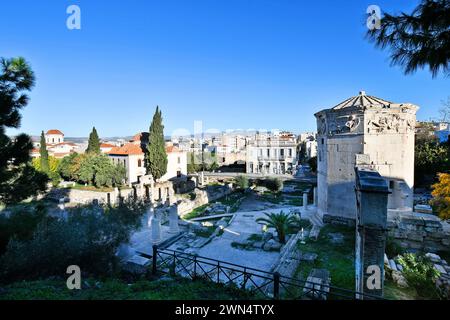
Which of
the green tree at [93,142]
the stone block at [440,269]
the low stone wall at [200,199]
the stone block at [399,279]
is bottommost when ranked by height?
the low stone wall at [200,199]

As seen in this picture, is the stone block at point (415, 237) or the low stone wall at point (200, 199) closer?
the stone block at point (415, 237)

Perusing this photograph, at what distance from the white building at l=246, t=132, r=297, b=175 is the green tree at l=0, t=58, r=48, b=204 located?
33.0 meters

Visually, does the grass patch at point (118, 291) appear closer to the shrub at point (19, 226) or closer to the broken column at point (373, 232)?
the broken column at point (373, 232)

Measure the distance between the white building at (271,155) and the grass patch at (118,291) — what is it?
1326 inches

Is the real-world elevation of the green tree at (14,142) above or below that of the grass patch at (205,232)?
above

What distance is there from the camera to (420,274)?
626 centimetres

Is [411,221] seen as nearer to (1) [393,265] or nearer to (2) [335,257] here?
(1) [393,265]

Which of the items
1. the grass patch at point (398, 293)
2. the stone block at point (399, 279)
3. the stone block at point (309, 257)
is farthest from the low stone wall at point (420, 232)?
the grass patch at point (398, 293)

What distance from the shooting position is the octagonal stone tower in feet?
35.0

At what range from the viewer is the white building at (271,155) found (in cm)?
3812

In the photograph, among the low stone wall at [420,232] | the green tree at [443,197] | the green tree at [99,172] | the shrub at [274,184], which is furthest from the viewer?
the shrub at [274,184]

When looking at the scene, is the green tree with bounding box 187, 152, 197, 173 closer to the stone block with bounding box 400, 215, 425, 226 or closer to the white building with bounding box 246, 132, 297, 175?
the white building with bounding box 246, 132, 297, 175

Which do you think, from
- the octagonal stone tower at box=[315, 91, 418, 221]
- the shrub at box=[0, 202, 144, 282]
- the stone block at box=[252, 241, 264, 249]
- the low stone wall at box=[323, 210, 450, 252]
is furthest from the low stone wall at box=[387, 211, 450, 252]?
the shrub at box=[0, 202, 144, 282]

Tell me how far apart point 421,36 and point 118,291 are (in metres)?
7.70
